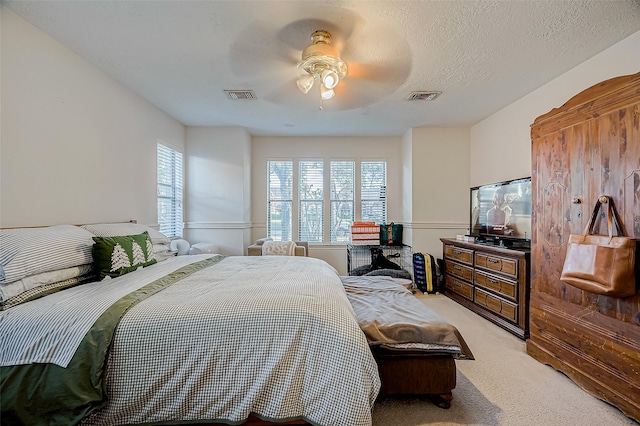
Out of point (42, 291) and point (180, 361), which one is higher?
point (42, 291)

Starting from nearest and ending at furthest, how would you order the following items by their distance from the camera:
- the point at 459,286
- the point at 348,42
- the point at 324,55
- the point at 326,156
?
the point at 324,55 < the point at 348,42 < the point at 459,286 < the point at 326,156

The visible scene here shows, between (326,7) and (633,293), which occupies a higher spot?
(326,7)

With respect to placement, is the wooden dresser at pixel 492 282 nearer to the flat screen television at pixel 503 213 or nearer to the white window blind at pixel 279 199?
the flat screen television at pixel 503 213

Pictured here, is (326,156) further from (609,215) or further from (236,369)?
(236,369)

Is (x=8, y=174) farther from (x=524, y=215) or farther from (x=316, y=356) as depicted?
(x=524, y=215)

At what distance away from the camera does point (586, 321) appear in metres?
1.89

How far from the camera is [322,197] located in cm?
500

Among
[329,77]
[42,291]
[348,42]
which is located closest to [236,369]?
[42,291]

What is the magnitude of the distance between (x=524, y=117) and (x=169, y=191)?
4.74 metres

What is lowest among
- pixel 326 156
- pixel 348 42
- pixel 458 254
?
pixel 458 254

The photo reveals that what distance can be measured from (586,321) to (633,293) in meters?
0.40

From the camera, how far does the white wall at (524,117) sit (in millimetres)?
2152

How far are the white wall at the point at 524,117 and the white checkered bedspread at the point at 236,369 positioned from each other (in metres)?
2.96

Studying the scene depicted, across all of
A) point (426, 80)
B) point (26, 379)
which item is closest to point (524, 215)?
point (426, 80)
